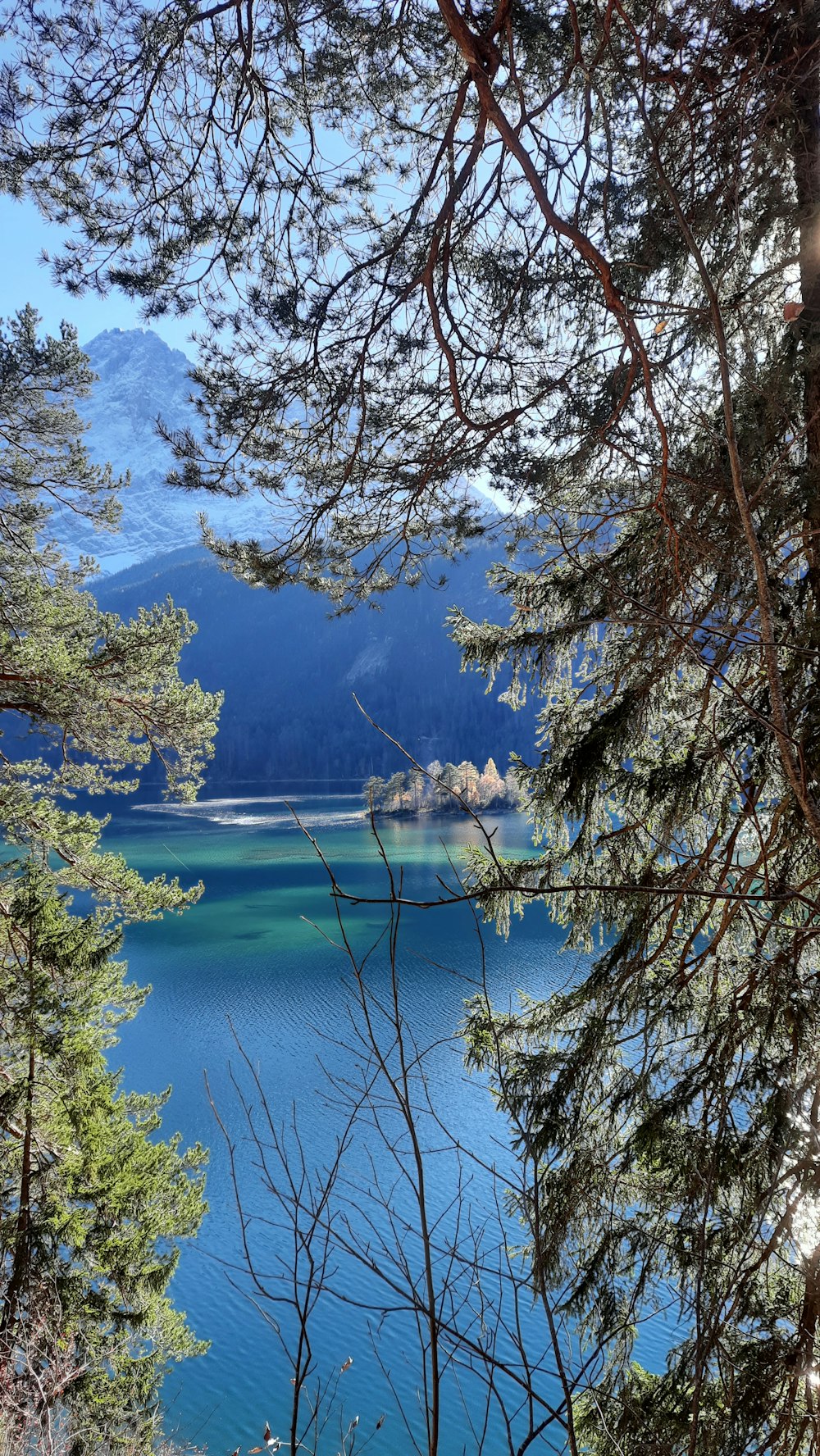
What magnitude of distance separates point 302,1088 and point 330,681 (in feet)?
198

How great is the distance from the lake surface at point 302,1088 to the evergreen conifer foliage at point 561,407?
0.54 m

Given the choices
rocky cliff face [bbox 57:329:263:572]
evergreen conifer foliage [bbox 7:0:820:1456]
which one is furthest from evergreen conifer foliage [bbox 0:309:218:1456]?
rocky cliff face [bbox 57:329:263:572]

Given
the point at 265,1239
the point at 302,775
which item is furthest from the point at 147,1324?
the point at 302,775

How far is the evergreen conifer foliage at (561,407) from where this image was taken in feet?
6.25

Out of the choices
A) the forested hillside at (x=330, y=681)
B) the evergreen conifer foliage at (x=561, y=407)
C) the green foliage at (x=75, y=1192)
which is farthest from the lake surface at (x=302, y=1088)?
the forested hillside at (x=330, y=681)

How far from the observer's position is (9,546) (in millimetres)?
4887

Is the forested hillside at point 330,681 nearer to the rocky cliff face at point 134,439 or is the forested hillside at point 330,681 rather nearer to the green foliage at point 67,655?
the green foliage at point 67,655

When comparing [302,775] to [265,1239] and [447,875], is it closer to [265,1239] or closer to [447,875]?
[447,875]

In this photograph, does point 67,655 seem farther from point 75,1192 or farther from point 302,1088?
point 302,1088

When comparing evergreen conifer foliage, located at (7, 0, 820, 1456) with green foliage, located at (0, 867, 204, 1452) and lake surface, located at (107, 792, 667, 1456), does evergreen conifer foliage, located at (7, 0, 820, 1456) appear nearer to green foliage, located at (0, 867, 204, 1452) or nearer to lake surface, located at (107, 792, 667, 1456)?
lake surface, located at (107, 792, 667, 1456)

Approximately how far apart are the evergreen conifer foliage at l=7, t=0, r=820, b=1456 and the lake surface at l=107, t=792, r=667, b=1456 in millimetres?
542

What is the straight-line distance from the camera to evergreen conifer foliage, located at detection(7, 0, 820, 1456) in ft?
6.25

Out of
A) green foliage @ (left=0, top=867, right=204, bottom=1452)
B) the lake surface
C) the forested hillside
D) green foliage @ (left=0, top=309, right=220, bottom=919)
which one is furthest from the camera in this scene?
the forested hillside

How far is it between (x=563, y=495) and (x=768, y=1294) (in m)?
2.07
